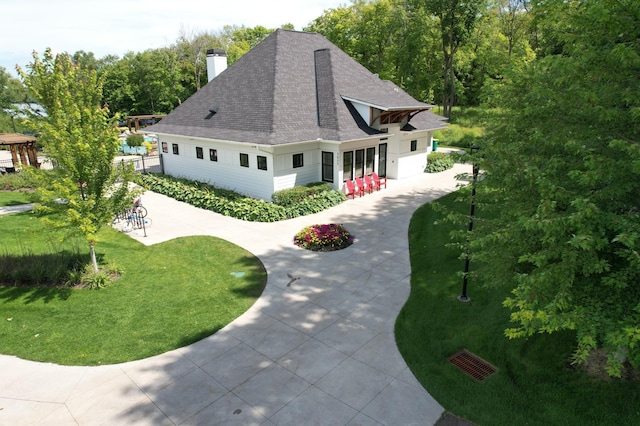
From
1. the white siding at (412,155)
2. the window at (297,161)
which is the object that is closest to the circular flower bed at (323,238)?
the window at (297,161)

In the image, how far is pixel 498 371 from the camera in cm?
803

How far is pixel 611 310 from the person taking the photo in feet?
16.2

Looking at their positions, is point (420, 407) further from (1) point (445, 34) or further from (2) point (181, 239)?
(1) point (445, 34)

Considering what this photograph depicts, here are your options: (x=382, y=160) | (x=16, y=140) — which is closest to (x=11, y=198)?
(x=16, y=140)

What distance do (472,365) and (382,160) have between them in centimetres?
1690

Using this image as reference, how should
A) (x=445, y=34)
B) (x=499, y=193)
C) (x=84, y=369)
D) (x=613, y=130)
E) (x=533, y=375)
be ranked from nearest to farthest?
(x=613, y=130) < (x=499, y=193) < (x=533, y=375) < (x=84, y=369) < (x=445, y=34)

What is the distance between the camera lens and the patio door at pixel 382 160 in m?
23.5

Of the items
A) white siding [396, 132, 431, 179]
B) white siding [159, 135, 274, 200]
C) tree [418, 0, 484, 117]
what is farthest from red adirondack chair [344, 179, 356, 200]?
tree [418, 0, 484, 117]

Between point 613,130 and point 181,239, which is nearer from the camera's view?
point 613,130

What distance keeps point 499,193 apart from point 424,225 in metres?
10.1

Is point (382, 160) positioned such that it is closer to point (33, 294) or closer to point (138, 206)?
point (138, 206)

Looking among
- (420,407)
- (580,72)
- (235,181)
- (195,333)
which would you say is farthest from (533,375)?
(235,181)

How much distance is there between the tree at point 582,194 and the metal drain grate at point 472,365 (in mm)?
2424

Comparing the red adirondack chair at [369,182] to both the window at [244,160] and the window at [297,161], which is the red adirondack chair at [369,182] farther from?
the window at [244,160]
